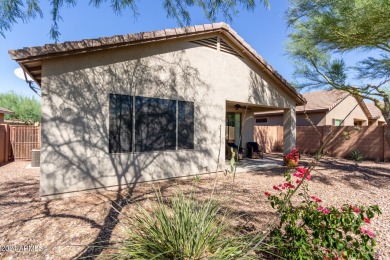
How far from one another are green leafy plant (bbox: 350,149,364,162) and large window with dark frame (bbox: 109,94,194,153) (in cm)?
1132

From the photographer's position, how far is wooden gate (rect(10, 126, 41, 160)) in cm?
1191

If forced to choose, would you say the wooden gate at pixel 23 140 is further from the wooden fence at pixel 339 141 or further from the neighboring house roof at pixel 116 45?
the wooden fence at pixel 339 141

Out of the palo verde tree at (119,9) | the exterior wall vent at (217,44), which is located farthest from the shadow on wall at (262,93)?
the palo verde tree at (119,9)

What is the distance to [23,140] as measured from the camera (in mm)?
12086

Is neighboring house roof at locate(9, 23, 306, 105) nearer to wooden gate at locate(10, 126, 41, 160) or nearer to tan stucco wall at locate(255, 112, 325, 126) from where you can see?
wooden gate at locate(10, 126, 41, 160)

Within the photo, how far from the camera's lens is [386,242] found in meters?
3.55

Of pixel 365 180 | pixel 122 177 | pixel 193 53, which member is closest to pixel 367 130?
pixel 365 180

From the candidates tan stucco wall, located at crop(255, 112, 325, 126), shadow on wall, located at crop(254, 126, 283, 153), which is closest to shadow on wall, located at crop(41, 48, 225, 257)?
shadow on wall, located at crop(254, 126, 283, 153)

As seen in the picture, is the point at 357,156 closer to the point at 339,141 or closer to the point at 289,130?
the point at 339,141

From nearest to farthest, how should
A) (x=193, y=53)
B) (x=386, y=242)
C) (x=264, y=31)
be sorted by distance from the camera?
1. (x=386, y=242)
2. (x=193, y=53)
3. (x=264, y=31)

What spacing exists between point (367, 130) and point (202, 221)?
15.2m

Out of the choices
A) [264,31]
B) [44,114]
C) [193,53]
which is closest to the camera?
[44,114]

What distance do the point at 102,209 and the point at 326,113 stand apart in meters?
19.3

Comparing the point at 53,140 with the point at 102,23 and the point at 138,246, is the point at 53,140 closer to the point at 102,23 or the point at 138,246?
the point at 102,23
